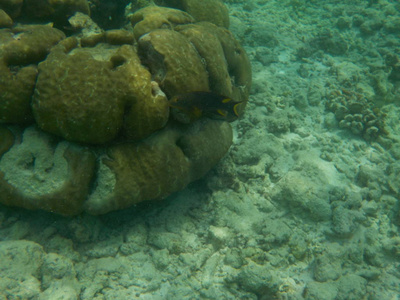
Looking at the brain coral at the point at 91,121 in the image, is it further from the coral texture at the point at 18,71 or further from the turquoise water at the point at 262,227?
the turquoise water at the point at 262,227

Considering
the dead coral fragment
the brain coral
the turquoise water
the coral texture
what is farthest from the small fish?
the dead coral fragment

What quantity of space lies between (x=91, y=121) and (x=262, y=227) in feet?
10.2

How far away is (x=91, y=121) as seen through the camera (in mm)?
3107

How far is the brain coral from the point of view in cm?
312

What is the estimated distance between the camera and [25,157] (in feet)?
10.7

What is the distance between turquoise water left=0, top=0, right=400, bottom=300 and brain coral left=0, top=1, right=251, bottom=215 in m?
0.70

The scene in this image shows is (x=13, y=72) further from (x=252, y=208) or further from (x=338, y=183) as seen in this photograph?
(x=338, y=183)

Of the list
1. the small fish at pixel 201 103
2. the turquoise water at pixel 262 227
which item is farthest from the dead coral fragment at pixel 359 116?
the small fish at pixel 201 103

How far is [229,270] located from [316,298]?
1288 mm

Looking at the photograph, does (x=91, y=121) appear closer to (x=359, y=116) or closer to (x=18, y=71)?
(x=18, y=71)

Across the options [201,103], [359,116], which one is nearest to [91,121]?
[201,103]

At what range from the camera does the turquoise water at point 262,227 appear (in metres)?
3.53

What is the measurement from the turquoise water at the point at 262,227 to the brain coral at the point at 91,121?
0.70 m

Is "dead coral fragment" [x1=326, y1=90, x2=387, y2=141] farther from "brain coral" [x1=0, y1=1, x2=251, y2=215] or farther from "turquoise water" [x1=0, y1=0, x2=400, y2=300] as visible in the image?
"brain coral" [x1=0, y1=1, x2=251, y2=215]
